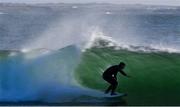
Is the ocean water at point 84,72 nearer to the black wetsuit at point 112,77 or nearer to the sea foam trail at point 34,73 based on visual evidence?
the sea foam trail at point 34,73

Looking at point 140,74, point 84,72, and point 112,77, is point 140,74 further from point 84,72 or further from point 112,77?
point 112,77

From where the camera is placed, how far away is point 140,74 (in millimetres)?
12969

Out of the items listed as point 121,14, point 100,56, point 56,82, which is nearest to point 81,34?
point 100,56

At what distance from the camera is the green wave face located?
11790mm

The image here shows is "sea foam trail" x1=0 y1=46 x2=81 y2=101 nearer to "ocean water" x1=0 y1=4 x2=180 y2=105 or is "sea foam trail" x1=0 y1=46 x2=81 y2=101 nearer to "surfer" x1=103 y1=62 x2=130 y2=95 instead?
"ocean water" x1=0 y1=4 x2=180 y2=105

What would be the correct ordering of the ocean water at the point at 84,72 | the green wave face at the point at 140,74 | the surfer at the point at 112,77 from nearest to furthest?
the surfer at the point at 112,77
the ocean water at the point at 84,72
the green wave face at the point at 140,74

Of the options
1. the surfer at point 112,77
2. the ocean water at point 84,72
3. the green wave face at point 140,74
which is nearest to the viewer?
the surfer at point 112,77

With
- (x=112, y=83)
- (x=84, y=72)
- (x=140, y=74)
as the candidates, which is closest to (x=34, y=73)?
(x=84, y=72)

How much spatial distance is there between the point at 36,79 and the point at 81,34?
2832mm

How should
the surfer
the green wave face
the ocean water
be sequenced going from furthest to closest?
the green wave face, the ocean water, the surfer

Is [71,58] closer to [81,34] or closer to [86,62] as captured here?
[86,62]

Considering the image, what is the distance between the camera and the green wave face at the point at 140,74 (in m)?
11.8

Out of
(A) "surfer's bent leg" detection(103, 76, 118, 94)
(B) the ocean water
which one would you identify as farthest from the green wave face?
(A) "surfer's bent leg" detection(103, 76, 118, 94)

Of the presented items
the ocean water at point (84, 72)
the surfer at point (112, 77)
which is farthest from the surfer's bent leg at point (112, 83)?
the ocean water at point (84, 72)
